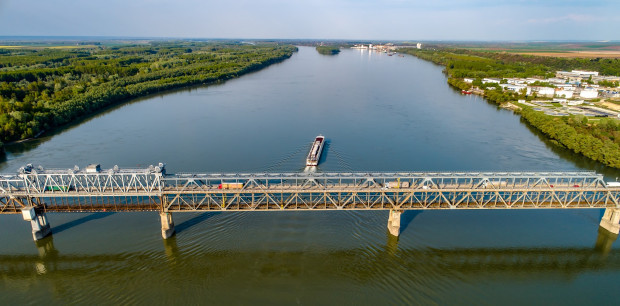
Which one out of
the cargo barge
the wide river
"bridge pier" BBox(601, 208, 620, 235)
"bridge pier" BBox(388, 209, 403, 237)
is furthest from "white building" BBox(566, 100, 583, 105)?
"bridge pier" BBox(388, 209, 403, 237)

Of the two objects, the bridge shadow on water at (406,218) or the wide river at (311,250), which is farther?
the bridge shadow on water at (406,218)

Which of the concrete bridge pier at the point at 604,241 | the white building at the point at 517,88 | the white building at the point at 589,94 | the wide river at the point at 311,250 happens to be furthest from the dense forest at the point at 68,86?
the white building at the point at 589,94

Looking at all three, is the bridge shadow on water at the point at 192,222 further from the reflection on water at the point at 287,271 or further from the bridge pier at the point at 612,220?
the bridge pier at the point at 612,220

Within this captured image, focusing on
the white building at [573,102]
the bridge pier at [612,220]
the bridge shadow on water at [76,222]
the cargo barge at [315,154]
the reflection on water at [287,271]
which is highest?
the white building at [573,102]

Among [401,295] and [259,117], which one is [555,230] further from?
[259,117]

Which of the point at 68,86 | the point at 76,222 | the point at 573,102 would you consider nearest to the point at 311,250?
the point at 76,222

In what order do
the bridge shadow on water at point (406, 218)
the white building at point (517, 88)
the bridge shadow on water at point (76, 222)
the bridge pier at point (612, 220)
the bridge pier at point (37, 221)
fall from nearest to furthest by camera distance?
the bridge pier at point (37, 221) < the bridge pier at point (612, 220) < the bridge shadow on water at point (76, 222) < the bridge shadow on water at point (406, 218) < the white building at point (517, 88)
